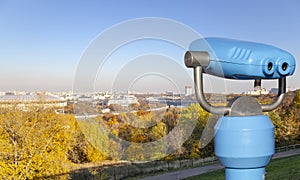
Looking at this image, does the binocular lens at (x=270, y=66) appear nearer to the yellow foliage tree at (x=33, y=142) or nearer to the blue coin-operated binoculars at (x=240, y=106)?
the blue coin-operated binoculars at (x=240, y=106)

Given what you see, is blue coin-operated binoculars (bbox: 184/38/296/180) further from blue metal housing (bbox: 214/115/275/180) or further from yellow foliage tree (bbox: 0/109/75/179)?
yellow foliage tree (bbox: 0/109/75/179)

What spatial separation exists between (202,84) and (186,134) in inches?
16.9

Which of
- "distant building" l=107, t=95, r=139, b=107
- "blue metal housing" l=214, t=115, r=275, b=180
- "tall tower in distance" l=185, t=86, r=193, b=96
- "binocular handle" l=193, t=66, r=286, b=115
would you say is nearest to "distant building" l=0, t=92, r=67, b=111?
"distant building" l=107, t=95, r=139, b=107

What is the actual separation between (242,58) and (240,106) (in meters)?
0.25

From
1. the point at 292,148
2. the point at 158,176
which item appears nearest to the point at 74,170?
the point at 158,176

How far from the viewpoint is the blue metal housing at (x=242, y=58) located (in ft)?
5.58

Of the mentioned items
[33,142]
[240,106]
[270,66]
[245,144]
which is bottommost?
[33,142]

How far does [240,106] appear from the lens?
170 centimetres

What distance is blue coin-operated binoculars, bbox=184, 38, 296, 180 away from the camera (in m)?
1.63

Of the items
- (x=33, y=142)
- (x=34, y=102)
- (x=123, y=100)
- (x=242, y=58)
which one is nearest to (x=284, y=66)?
(x=242, y=58)

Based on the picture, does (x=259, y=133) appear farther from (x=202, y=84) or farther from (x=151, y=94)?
(x=151, y=94)

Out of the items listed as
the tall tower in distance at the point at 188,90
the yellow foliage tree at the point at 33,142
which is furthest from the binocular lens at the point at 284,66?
the yellow foliage tree at the point at 33,142

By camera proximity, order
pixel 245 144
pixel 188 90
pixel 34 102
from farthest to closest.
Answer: pixel 34 102 → pixel 188 90 → pixel 245 144

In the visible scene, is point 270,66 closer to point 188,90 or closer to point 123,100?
point 188,90
